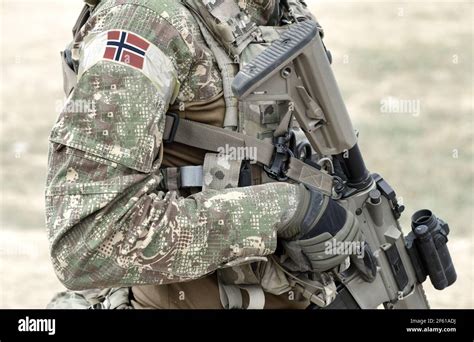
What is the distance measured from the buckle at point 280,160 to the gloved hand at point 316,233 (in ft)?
0.41

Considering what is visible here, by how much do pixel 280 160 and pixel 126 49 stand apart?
69 cm

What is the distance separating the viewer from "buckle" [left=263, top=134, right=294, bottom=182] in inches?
152

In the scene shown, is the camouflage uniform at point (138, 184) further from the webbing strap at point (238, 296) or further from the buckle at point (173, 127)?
the webbing strap at point (238, 296)

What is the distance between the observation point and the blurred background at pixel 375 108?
9688 mm

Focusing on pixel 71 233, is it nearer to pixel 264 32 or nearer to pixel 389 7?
pixel 264 32

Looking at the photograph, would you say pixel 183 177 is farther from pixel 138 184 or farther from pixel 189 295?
pixel 189 295

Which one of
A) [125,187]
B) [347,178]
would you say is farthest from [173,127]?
[347,178]

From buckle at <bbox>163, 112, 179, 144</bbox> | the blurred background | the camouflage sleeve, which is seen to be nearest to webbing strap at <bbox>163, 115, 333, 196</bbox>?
buckle at <bbox>163, 112, 179, 144</bbox>

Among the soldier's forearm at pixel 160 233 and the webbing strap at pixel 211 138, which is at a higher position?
the webbing strap at pixel 211 138

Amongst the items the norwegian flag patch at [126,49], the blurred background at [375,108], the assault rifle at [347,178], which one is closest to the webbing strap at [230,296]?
the assault rifle at [347,178]

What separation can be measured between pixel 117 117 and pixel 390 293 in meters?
1.43

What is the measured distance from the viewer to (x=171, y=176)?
374 cm

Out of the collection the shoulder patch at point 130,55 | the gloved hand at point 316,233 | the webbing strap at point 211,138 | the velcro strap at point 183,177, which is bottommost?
the gloved hand at point 316,233

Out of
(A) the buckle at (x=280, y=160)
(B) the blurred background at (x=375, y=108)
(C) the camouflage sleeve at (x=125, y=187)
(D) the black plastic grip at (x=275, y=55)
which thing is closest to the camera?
(C) the camouflage sleeve at (x=125, y=187)
